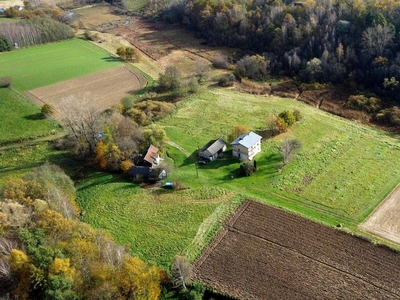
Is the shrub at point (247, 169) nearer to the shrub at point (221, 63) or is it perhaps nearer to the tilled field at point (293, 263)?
the tilled field at point (293, 263)

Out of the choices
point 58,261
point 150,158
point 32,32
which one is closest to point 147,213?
point 150,158

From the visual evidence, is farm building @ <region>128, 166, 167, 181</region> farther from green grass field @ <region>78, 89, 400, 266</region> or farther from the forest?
the forest

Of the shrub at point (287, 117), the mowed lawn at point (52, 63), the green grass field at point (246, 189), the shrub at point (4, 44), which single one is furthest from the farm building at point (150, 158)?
the shrub at point (4, 44)

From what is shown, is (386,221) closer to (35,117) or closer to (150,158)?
(150,158)

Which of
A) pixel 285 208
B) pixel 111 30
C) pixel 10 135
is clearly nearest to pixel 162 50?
pixel 111 30

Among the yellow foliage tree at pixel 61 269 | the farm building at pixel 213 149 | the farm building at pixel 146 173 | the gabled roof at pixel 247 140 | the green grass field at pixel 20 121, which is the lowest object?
the green grass field at pixel 20 121
